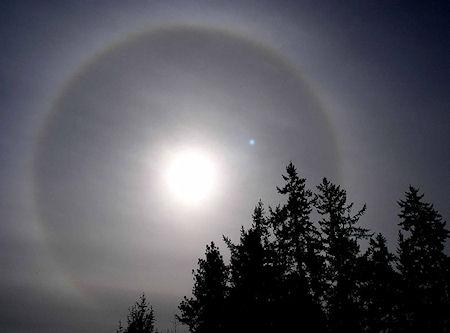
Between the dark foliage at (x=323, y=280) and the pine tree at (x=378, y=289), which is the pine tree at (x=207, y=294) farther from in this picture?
the pine tree at (x=378, y=289)

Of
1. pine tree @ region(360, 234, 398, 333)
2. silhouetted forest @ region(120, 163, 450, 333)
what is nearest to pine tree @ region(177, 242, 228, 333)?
silhouetted forest @ region(120, 163, 450, 333)

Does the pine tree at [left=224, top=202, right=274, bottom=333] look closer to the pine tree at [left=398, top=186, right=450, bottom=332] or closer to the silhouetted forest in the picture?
the silhouetted forest

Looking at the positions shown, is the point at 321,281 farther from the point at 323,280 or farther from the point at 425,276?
the point at 425,276

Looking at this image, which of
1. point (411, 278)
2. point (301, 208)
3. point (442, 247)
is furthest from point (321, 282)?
point (442, 247)

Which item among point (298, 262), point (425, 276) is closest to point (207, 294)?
point (298, 262)

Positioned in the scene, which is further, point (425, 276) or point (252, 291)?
point (425, 276)

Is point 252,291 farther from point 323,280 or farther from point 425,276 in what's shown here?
point 425,276
